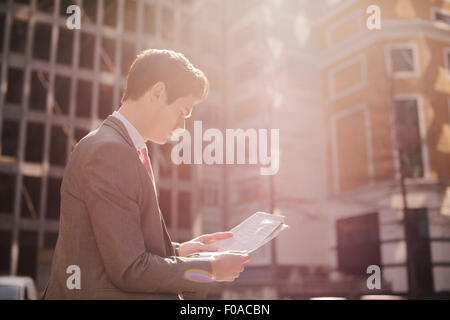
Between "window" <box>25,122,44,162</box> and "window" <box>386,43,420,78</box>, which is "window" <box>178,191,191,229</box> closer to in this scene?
"window" <box>25,122,44,162</box>

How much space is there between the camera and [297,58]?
108 feet

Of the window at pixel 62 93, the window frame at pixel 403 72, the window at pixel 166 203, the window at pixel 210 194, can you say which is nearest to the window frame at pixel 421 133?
the window frame at pixel 403 72

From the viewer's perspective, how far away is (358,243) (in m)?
24.2

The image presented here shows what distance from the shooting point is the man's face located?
1802mm

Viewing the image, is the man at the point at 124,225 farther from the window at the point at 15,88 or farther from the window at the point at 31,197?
the window at the point at 15,88

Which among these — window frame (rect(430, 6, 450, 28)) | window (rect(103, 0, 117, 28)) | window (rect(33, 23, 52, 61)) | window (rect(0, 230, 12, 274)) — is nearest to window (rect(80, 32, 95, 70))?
window (rect(103, 0, 117, 28))

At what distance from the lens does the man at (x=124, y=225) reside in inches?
58.2

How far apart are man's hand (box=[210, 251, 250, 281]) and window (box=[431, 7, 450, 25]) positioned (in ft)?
61.6

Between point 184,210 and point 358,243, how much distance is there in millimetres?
10591

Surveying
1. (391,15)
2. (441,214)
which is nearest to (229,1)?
(391,15)

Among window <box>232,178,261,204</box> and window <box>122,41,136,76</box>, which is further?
window <box>232,178,261,204</box>

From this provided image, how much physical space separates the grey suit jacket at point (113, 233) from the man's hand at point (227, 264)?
40 millimetres
